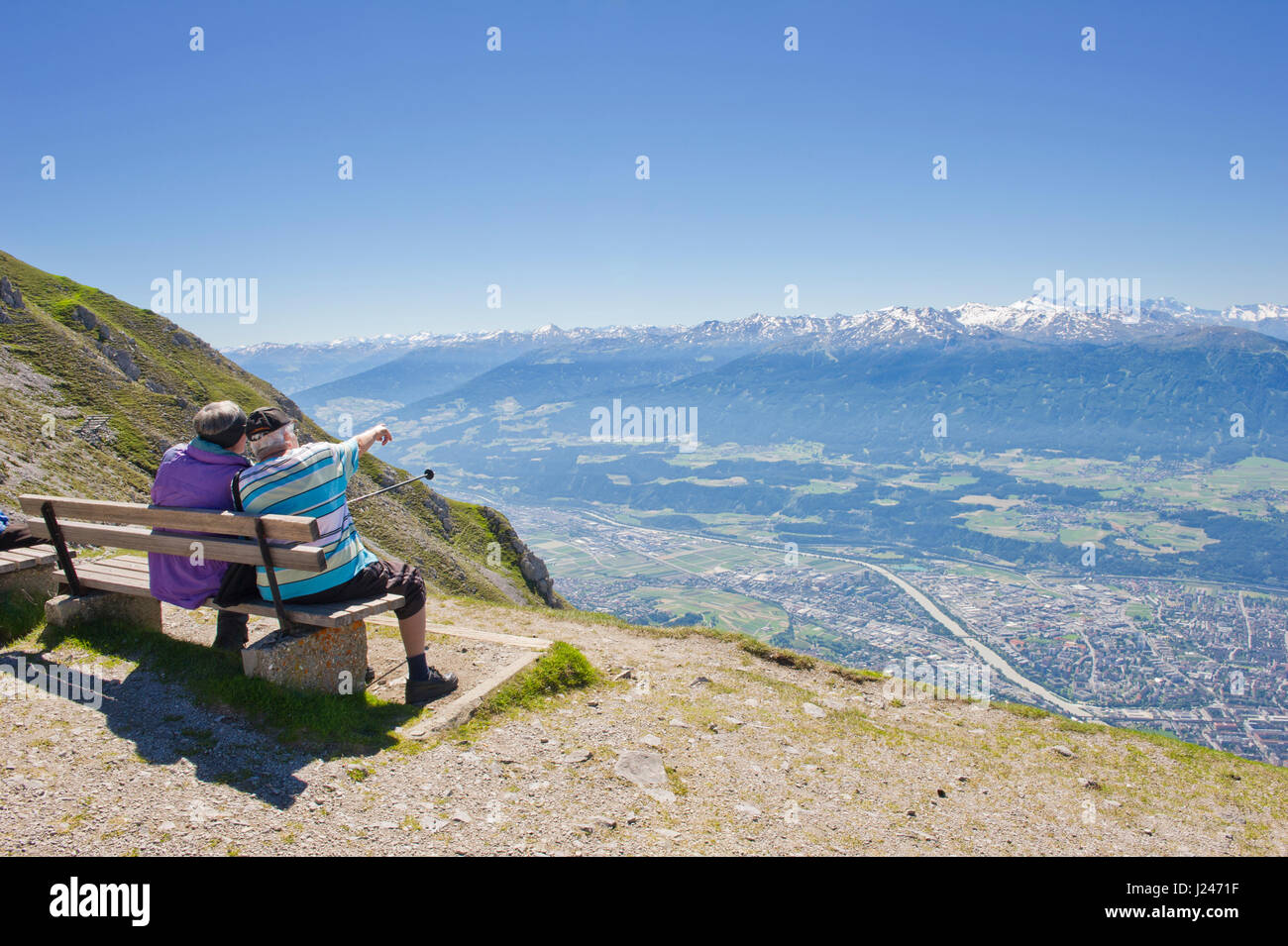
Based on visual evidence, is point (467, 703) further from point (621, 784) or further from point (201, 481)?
point (201, 481)

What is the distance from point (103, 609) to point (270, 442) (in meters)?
4.57

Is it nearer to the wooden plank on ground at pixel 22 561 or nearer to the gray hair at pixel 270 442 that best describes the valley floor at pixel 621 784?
the wooden plank on ground at pixel 22 561

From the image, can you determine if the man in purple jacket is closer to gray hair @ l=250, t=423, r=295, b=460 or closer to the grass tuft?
gray hair @ l=250, t=423, r=295, b=460

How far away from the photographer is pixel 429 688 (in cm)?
901

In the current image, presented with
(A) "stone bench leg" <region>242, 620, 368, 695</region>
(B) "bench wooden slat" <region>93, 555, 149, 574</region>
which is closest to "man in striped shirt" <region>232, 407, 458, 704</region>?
(A) "stone bench leg" <region>242, 620, 368, 695</region>

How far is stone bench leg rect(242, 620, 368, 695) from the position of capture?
314 inches

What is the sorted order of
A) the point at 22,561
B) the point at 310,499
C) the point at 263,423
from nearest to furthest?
1. the point at 310,499
2. the point at 263,423
3. the point at 22,561

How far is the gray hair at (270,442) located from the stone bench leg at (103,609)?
3724 mm

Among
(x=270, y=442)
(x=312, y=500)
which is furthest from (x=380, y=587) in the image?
(x=270, y=442)

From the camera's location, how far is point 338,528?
26.3 ft
